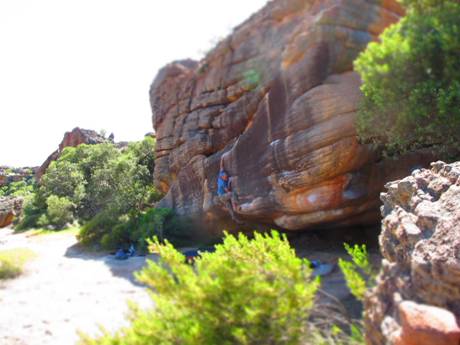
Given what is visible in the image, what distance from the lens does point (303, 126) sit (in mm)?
10727

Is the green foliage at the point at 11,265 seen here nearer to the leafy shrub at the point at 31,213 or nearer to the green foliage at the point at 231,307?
the green foliage at the point at 231,307

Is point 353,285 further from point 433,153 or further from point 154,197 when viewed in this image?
point 154,197

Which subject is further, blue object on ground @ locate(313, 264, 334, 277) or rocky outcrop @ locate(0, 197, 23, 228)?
rocky outcrop @ locate(0, 197, 23, 228)

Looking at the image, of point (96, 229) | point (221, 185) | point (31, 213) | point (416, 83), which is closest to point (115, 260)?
point (221, 185)

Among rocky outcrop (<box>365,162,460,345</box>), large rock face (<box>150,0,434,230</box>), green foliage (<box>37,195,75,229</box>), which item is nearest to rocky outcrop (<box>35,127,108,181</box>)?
green foliage (<box>37,195,75,229</box>)

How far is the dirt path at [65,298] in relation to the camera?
7.33 meters

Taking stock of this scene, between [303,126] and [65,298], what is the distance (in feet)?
29.3

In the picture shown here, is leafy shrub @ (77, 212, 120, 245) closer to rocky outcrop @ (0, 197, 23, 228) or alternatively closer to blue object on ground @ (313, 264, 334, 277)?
blue object on ground @ (313, 264, 334, 277)

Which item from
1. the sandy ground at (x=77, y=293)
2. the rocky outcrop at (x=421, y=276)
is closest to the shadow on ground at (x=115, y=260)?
the sandy ground at (x=77, y=293)

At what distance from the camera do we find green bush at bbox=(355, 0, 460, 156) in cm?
802

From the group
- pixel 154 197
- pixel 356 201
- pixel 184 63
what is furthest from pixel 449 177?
pixel 154 197

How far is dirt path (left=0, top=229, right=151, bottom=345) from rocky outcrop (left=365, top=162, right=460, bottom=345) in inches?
195

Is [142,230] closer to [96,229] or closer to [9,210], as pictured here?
[96,229]

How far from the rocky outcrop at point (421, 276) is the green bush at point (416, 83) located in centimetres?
410
